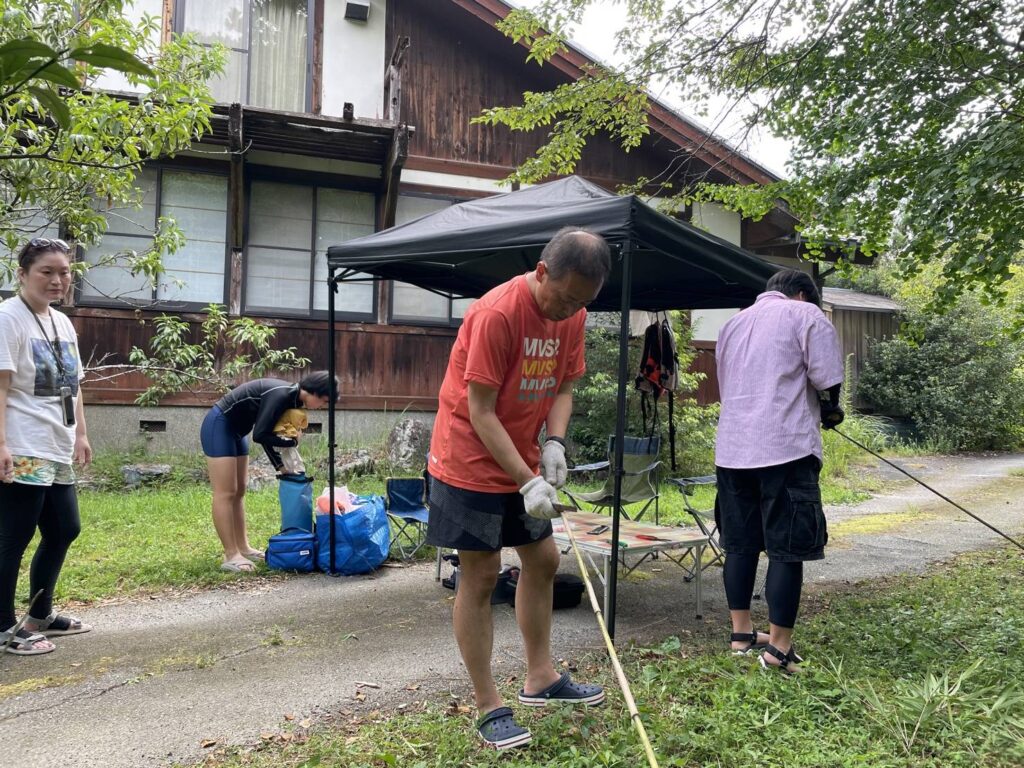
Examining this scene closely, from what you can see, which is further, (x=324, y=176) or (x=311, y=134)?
(x=324, y=176)

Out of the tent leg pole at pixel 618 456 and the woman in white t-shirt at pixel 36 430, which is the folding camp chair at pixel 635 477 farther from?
the woman in white t-shirt at pixel 36 430

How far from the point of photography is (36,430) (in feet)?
10.9

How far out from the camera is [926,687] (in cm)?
279

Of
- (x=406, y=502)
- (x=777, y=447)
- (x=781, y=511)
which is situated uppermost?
(x=777, y=447)

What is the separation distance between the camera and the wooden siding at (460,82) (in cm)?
979

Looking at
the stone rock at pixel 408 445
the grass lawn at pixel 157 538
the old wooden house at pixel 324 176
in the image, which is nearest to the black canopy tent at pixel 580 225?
the grass lawn at pixel 157 538

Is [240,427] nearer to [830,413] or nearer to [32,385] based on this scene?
[32,385]

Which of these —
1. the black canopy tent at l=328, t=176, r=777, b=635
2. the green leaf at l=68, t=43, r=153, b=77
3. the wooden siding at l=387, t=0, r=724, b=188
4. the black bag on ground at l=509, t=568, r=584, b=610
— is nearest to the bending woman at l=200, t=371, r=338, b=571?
the black canopy tent at l=328, t=176, r=777, b=635

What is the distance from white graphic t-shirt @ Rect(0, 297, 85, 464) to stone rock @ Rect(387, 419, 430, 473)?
554 centimetres

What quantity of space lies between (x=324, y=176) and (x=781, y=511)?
8028 mm

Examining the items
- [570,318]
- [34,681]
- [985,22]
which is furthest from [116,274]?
[985,22]

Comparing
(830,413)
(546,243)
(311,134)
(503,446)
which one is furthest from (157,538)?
(311,134)

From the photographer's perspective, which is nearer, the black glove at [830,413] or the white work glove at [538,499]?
the white work glove at [538,499]

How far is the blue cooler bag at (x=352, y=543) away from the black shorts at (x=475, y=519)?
2.54 meters
